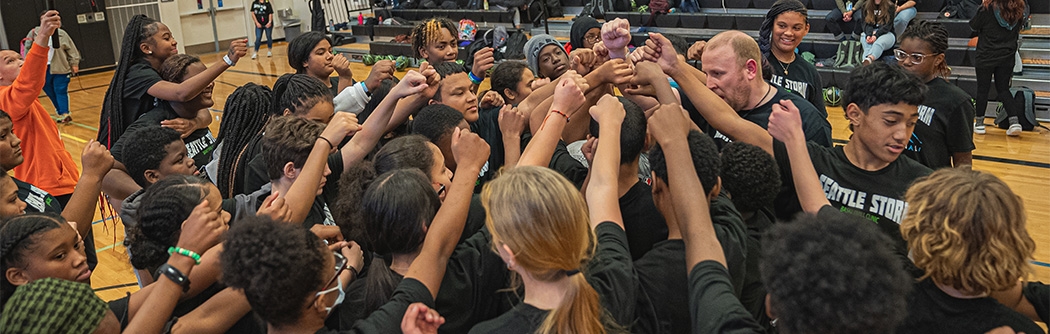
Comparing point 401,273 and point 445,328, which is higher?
point 401,273

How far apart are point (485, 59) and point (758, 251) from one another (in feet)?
7.16

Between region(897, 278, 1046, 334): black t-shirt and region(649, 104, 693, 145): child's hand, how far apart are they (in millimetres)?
710

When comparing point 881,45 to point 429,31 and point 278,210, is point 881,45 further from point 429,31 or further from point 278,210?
point 278,210

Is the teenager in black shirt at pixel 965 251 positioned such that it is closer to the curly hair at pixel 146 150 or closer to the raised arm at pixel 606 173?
the raised arm at pixel 606 173

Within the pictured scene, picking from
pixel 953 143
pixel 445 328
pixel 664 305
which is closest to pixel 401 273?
pixel 445 328

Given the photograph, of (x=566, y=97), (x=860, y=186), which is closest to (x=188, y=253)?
(x=566, y=97)

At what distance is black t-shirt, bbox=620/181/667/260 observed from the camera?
2.33 meters

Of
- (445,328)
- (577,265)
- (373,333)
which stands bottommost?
(445,328)

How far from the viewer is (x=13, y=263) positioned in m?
2.13

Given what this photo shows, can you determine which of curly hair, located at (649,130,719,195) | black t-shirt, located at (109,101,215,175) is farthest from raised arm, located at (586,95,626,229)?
black t-shirt, located at (109,101,215,175)

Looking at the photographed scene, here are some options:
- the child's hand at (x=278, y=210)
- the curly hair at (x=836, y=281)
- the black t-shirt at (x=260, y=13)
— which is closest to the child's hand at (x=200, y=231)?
the child's hand at (x=278, y=210)

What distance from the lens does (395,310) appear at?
180 centimetres

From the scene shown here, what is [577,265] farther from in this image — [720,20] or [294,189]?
[720,20]

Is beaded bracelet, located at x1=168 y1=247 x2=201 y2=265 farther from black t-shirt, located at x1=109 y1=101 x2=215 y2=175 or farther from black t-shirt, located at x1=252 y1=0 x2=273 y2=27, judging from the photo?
black t-shirt, located at x1=252 y1=0 x2=273 y2=27
